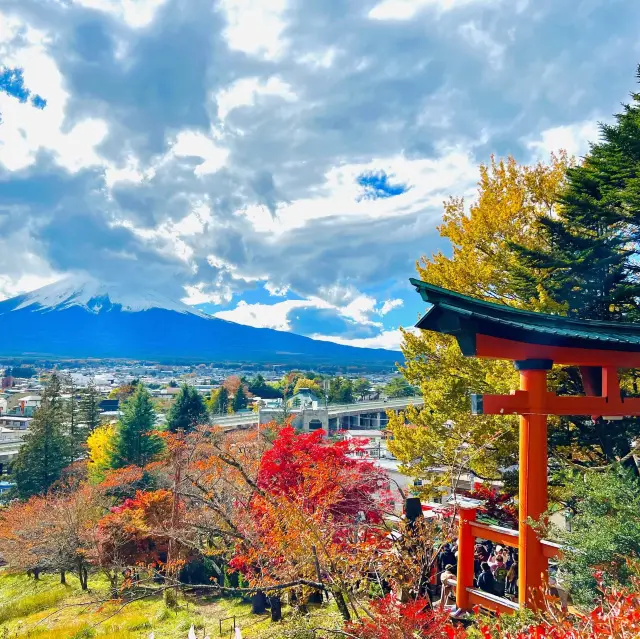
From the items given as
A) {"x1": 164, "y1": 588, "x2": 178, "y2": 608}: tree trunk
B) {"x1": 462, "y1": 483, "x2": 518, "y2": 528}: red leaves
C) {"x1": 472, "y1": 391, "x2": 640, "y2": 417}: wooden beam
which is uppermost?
{"x1": 472, "y1": 391, "x2": 640, "y2": 417}: wooden beam

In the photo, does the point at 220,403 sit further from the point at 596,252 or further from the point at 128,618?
the point at 596,252

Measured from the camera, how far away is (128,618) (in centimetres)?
1250

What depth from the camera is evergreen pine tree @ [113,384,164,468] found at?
27125mm

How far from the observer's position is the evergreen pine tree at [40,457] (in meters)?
26.5

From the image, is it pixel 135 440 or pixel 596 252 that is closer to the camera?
pixel 596 252

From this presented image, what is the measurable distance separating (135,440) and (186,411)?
7.62 metres

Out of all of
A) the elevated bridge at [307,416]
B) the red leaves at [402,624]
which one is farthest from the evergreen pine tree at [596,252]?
the elevated bridge at [307,416]

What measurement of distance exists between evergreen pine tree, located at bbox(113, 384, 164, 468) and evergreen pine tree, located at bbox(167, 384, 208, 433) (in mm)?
5551

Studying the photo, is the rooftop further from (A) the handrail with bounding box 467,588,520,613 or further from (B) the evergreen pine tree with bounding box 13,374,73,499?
(B) the evergreen pine tree with bounding box 13,374,73,499

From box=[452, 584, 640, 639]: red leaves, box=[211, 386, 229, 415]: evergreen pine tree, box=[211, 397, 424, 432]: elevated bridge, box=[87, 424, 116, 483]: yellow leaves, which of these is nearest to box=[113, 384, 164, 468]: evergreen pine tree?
box=[87, 424, 116, 483]: yellow leaves

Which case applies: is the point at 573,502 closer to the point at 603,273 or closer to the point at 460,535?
the point at 460,535

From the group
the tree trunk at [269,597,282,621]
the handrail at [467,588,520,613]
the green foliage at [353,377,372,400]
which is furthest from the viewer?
the green foliage at [353,377,372,400]

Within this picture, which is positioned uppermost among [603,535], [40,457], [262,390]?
[603,535]

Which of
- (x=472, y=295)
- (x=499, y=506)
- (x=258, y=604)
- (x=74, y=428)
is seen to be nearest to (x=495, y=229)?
(x=472, y=295)
